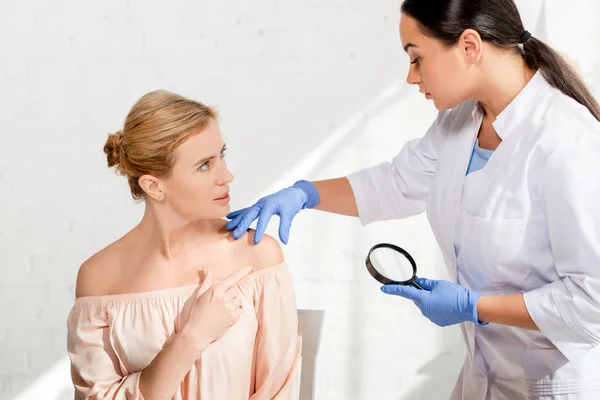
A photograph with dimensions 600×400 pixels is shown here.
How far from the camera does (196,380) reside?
1602mm

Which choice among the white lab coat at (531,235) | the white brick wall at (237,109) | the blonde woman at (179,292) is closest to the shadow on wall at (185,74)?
the white brick wall at (237,109)

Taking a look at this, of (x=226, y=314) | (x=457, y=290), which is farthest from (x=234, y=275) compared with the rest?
(x=457, y=290)

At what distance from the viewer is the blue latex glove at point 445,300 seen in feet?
4.97

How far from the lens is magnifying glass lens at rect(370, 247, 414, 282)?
1648mm

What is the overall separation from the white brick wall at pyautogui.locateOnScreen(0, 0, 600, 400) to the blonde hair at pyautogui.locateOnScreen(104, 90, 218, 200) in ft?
3.86

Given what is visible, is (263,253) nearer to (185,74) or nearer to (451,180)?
(451,180)

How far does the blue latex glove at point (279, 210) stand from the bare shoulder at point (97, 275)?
0.29m

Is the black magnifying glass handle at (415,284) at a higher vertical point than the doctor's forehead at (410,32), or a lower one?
lower

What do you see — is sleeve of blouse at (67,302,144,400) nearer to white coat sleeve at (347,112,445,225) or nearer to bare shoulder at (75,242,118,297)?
Result: bare shoulder at (75,242,118,297)

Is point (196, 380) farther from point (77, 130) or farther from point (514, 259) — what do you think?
point (77, 130)

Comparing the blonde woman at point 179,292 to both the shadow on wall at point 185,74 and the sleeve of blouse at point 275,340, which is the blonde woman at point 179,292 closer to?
the sleeve of blouse at point 275,340

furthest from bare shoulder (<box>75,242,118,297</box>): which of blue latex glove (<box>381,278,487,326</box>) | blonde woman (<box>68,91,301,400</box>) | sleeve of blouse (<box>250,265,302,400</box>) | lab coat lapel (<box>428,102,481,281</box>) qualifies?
lab coat lapel (<box>428,102,481,281</box>)

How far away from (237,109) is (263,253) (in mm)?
1198

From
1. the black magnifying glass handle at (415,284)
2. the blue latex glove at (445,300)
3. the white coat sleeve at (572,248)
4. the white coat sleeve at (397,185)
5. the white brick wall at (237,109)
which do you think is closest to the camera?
the white coat sleeve at (572,248)
